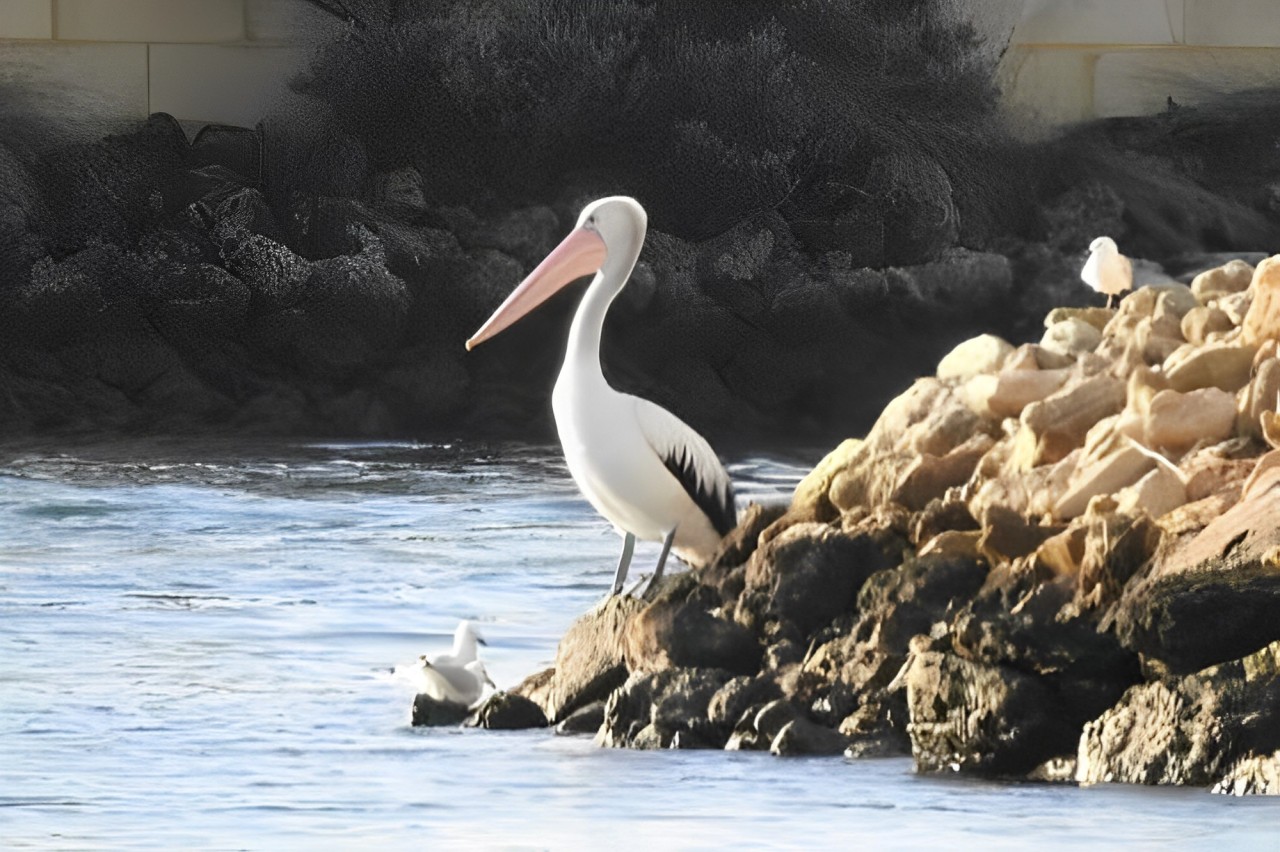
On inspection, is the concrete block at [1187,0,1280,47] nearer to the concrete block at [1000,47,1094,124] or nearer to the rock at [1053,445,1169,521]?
the concrete block at [1000,47,1094,124]

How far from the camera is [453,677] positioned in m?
5.06

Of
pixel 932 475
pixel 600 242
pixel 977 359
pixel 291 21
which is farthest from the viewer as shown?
pixel 291 21

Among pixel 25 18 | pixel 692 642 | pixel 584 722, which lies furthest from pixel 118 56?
pixel 692 642

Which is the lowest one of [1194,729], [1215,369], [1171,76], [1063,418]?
[1194,729]

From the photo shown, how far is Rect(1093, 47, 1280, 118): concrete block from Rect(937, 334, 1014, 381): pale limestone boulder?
969 centimetres

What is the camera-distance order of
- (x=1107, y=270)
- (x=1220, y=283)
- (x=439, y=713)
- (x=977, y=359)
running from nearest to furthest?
(x=439, y=713) → (x=977, y=359) → (x=1220, y=283) → (x=1107, y=270)

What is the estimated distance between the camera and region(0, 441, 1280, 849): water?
157 inches

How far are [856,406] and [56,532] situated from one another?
5.19 m

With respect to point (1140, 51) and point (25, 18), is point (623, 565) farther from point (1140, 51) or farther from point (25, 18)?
point (25, 18)

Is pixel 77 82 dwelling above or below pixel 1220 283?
above

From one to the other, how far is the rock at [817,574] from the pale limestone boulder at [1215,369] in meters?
0.75

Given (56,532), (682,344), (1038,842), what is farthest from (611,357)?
(1038,842)

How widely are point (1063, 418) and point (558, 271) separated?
54.5 inches

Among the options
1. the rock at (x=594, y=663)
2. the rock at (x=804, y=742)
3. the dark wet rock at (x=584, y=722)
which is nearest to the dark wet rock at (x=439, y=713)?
the rock at (x=594, y=663)
